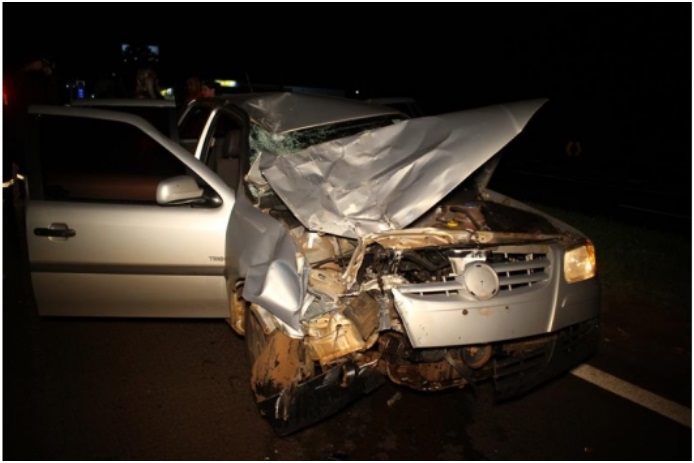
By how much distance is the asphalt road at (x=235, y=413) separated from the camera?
264 centimetres

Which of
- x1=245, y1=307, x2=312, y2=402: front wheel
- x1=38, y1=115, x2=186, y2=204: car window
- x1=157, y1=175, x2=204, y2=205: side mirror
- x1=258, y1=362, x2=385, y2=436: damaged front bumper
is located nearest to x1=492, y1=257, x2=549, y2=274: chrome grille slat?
x1=258, y1=362, x2=385, y2=436: damaged front bumper

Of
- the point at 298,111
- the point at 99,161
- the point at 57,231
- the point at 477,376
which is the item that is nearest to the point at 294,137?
the point at 298,111

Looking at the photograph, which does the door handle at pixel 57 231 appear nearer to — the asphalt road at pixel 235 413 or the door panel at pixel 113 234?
the door panel at pixel 113 234

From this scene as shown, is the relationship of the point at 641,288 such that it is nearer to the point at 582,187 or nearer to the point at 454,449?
the point at 454,449

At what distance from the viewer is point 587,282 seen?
281 cm

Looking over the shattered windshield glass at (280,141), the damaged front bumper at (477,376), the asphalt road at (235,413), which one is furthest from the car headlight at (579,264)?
the shattered windshield glass at (280,141)

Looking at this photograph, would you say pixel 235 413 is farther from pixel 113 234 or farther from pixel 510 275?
pixel 510 275

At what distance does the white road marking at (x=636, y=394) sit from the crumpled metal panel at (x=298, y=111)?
245cm

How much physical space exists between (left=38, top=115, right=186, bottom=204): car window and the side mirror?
11.4 inches

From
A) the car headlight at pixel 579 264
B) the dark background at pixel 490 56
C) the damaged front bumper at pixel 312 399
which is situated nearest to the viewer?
the damaged front bumper at pixel 312 399

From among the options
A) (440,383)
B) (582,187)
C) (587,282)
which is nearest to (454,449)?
(440,383)

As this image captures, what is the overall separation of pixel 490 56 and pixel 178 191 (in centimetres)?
2511

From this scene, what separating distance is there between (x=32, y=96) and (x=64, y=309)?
4.68m

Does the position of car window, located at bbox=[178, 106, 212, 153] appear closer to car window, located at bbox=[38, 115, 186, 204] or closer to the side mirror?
car window, located at bbox=[38, 115, 186, 204]
